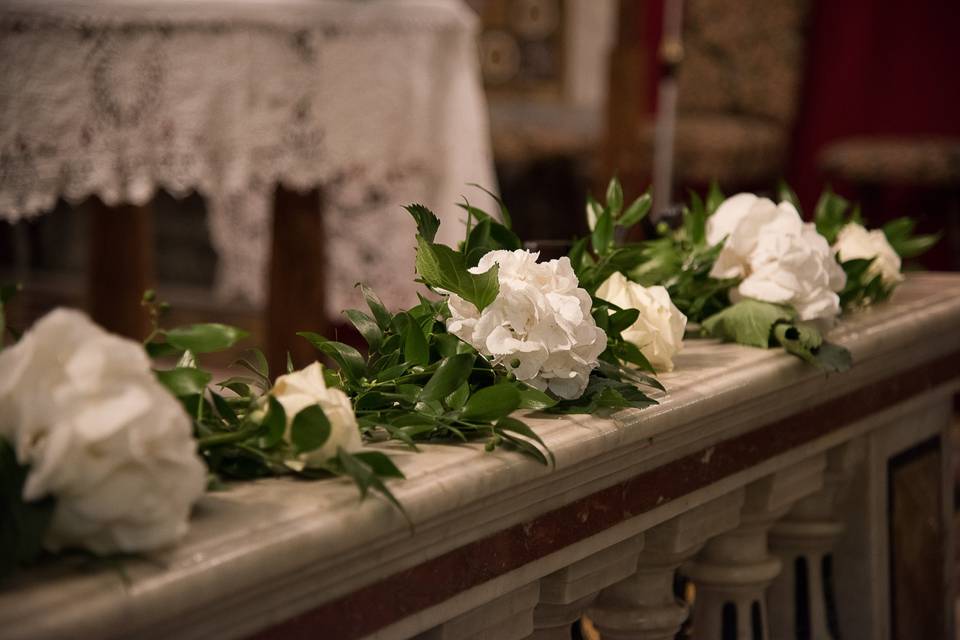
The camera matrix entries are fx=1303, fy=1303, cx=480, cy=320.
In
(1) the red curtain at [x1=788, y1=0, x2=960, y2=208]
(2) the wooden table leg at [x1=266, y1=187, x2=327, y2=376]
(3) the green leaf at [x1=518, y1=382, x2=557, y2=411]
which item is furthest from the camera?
(1) the red curtain at [x1=788, y1=0, x2=960, y2=208]

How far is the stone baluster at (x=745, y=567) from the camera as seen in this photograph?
4.63 feet

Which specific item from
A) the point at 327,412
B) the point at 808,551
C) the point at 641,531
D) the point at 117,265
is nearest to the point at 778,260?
the point at 641,531

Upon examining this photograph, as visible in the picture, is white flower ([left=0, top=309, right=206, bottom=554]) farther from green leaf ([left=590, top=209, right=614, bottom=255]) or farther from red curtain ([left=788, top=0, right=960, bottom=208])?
red curtain ([left=788, top=0, right=960, bottom=208])

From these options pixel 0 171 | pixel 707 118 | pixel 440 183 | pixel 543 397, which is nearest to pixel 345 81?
pixel 440 183

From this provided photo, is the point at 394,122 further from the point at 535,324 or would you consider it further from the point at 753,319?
the point at 535,324

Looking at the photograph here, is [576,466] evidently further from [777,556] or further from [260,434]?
[777,556]

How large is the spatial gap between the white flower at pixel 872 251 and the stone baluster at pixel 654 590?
1.53 ft

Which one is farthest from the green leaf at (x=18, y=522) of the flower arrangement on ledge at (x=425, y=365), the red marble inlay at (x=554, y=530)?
A: the red marble inlay at (x=554, y=530)

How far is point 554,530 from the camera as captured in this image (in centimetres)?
101

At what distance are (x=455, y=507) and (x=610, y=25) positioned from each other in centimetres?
522

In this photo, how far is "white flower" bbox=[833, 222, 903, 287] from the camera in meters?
1.60

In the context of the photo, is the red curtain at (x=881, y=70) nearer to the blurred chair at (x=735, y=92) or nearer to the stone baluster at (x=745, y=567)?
the blurred chair at (x=735, y=92)

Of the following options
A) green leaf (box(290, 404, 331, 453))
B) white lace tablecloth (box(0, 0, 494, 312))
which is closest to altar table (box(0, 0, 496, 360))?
white lace tablecloth (box(0, 0, 494, 312))

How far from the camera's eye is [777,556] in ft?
5.25
